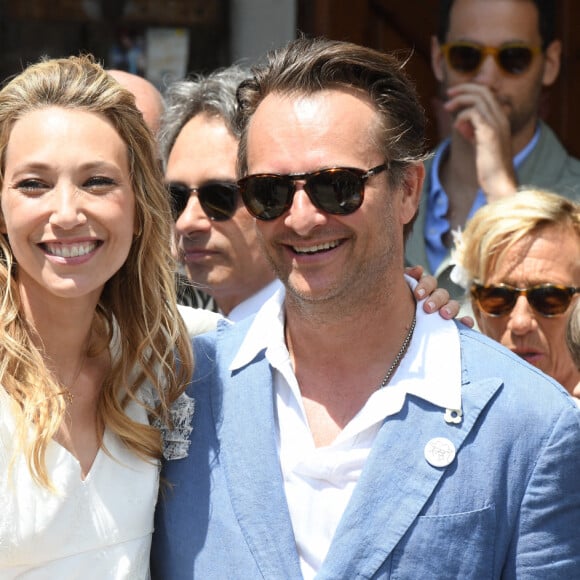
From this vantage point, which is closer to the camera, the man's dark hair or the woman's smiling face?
the woman's smiling face

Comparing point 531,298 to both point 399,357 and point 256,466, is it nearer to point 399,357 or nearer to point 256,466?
point 399,357

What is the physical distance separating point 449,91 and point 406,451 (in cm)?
193

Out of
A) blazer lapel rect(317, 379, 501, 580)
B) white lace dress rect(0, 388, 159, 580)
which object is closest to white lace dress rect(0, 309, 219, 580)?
white lace dress rect(0, 388, 159, 580)

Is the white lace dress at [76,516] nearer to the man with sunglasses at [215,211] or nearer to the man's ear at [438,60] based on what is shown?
the man with sunglasses at [215,211]

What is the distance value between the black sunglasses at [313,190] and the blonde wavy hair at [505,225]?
77cm

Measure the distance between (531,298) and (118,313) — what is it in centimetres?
111

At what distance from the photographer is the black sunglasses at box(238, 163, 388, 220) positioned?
232cm

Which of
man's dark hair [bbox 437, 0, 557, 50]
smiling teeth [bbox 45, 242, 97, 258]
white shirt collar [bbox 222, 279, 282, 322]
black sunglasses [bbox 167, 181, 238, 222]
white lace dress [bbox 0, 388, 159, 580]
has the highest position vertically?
man's dark hair [bbox 437, 0, 557, 50]

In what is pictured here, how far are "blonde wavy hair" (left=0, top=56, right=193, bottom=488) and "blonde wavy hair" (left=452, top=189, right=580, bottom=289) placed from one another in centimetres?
92

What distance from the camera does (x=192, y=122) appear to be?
135 inches

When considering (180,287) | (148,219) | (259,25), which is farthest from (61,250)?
(259,25)

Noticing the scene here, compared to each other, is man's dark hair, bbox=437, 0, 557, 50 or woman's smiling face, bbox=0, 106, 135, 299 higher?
man's dark hair, bbox=437, 0, 557, 50

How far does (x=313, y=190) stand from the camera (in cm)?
233

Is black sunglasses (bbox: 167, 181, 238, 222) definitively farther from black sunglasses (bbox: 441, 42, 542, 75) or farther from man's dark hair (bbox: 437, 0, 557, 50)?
man's dark hair (bbox: 437, 0, 557, 50)
